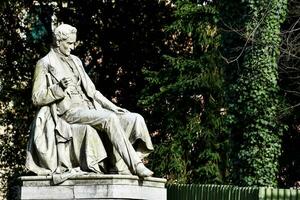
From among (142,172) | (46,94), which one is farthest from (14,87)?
(142,172)

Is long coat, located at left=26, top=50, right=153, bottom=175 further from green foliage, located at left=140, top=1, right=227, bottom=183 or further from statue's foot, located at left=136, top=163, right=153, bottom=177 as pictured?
green foliage, located at left=140, top=1, right=227, bottom=183

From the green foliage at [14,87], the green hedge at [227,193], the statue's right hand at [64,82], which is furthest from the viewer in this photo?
the green foliage at [14,87]

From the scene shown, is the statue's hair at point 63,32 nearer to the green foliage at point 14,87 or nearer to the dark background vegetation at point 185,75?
the dark background vegetation at point 185,75

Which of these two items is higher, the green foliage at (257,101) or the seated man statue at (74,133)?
the green foliage at (257,101)

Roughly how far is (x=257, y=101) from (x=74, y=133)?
7.42 meters

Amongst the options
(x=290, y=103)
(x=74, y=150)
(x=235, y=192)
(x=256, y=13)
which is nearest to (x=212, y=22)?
(x=290, y=103)

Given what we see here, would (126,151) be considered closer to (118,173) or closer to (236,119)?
(118,173)

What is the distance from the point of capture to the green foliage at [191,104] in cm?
2528

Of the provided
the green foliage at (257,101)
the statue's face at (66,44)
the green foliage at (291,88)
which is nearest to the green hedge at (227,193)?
the green foliage at (257,101)

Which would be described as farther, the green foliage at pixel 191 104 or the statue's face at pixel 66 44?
the green foliage at pixel 191 104

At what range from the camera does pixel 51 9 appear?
28.4 metres

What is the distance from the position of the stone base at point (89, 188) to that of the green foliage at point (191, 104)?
11.6 m

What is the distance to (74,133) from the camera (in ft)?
44.9

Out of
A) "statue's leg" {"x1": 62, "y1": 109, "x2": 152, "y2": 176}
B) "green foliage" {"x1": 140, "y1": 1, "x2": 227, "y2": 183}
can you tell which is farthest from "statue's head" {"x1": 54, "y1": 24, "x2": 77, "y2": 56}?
"green foliage" {"x1": 140, "y1": 1, "x2": 227, "y2": 183}
